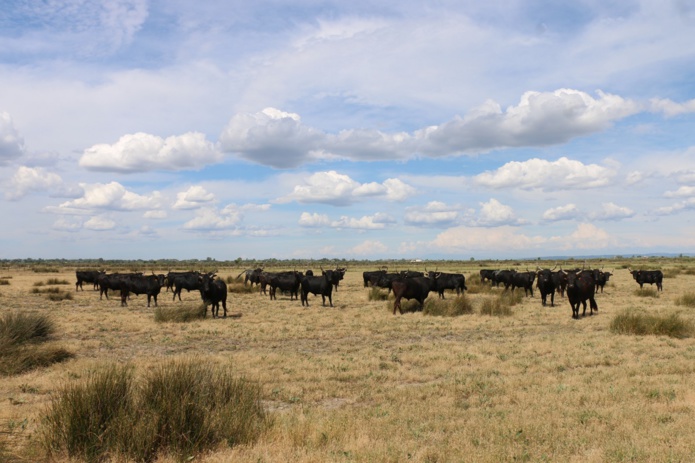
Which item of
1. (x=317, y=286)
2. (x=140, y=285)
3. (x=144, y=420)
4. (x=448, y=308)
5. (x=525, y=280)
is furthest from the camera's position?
(x=525, y=280)

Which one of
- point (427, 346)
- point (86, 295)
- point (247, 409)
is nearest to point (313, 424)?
point (247, 409)

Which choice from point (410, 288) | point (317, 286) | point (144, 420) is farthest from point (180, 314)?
point (144, 420)

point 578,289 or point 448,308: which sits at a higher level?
point 578,289

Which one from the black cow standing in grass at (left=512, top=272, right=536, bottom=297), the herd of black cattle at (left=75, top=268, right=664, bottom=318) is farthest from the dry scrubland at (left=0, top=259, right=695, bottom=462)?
the black cow standing in grass at (left=512, top=272, right=536, bottom=297)

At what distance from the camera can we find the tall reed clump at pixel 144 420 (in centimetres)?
644

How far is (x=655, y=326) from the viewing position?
16.8m

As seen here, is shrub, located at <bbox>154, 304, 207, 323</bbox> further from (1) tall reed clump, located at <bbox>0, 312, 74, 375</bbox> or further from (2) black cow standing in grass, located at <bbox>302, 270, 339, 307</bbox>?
(2) black cow standing in grass, located at <bbox>302, 270, 339, 307</bbox>

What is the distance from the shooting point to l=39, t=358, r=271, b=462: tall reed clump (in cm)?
644

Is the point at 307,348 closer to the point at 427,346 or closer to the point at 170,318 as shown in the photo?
the point at 427,346

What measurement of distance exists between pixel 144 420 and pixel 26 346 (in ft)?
31.6

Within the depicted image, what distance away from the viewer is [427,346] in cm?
1586

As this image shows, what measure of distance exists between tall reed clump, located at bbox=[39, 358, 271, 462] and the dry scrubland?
29 cm

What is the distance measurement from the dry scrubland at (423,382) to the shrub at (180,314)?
60 cm

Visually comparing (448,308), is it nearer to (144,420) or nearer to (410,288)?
(410,288)
